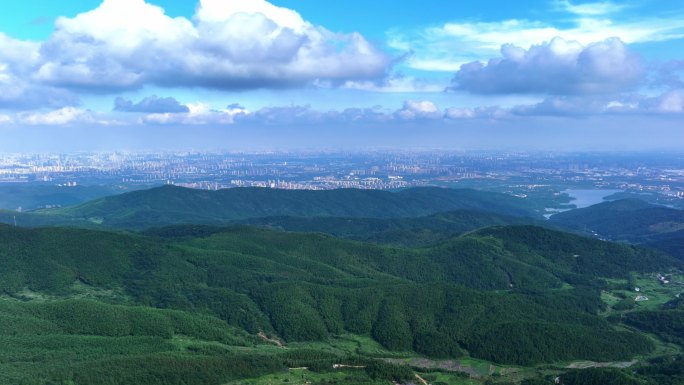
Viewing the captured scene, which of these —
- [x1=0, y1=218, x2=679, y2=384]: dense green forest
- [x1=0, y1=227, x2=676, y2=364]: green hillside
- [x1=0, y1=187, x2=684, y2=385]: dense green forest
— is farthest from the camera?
[x1=0, y1=227, x2=676, y2=364]: green hillside

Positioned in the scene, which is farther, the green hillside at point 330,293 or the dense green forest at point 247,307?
the green hillside at point 330,293

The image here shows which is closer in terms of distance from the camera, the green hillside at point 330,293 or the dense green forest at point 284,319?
the dense green forest at point 284,319

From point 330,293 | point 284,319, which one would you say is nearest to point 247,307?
point 284,319

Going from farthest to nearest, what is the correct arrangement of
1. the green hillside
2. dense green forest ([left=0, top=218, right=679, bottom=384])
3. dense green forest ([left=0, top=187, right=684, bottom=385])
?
the green hillside < dense green forest ([left=0, top=218, right=679, bottom=384]) < dense green forest ([left=0, top=187, right=684, bottom=385])

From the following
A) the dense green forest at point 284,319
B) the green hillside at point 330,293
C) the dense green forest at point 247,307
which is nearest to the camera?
the dense green forest at point 284,319

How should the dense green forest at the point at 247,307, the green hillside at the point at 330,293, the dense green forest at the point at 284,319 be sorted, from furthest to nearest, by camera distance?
the green hillside at the point at 330,293 → the dense green forest at the point at 247,307 → the dense green forest at the point at 284,319

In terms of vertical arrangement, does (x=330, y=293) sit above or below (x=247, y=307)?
above

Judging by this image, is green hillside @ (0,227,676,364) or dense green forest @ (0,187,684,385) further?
green hillside @ (0,227,676,364)

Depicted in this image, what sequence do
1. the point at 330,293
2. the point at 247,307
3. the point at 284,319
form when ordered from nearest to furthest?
the point at 284,319 → the point at 247,307 → the point at 330,293

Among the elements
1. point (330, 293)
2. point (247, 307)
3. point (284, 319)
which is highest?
point (330, 293)

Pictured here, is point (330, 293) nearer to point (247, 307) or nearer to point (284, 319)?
point (284, 319)

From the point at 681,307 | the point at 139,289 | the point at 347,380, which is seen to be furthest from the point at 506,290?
the point at 139,289
